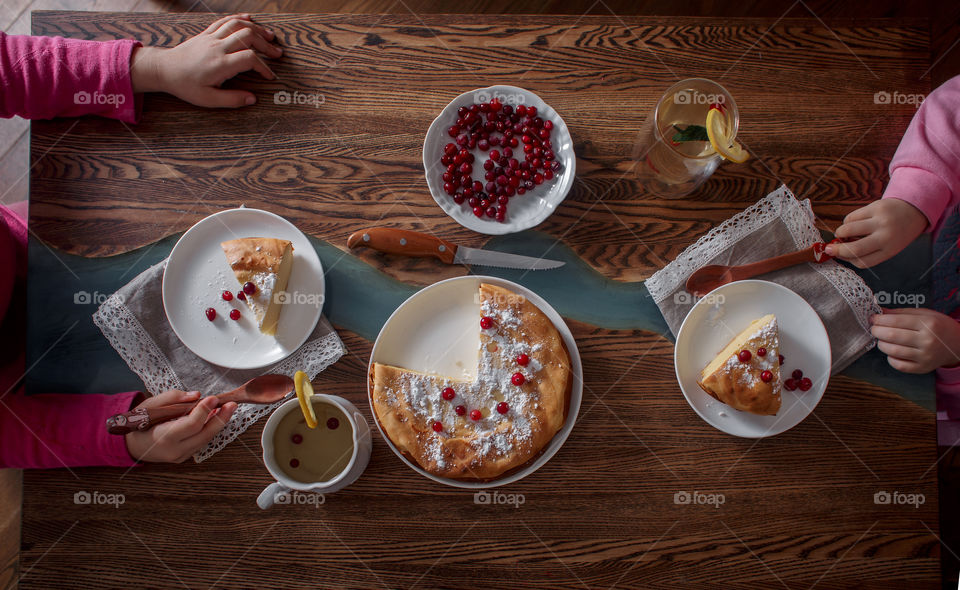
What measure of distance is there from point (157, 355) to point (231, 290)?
283mm

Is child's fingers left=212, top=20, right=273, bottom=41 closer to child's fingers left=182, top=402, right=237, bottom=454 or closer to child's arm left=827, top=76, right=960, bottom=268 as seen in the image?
child's fingers left=182, top=402, right=237, bottom=454

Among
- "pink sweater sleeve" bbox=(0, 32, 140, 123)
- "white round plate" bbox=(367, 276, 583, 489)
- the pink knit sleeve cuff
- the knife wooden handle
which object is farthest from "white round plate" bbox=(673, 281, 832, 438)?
"pink sweater sleeve" bbox=(0, 32, 140, 123)

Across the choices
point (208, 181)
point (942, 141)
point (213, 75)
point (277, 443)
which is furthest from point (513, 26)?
point (277, 443)

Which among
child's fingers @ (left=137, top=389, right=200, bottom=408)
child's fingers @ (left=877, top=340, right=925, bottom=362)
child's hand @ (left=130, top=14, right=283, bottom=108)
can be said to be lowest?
child's fingers @ (left=137, top=389, right=200, bottom=408)

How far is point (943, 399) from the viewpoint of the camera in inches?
66.6

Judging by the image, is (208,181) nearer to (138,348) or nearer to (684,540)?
(138,348)

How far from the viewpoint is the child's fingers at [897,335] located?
1481 mm

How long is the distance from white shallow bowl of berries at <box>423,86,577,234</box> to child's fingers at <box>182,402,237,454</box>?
79 centimetres

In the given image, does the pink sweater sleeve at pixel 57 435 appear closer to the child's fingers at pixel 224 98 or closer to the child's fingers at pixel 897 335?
the child's fingers at pixel 224 98

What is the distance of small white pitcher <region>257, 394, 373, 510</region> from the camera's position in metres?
1.33

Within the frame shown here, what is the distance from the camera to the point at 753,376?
1.44 m

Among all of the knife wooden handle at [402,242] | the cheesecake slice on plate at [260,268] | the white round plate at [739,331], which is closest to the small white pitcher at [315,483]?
the cheesecake slice on plate at [260,268]

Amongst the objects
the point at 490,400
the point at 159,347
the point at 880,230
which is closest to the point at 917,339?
the point at 880,230

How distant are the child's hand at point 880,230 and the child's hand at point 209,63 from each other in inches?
66.1
